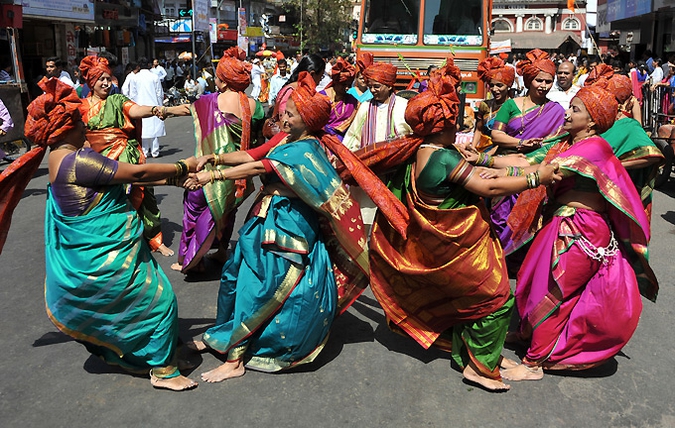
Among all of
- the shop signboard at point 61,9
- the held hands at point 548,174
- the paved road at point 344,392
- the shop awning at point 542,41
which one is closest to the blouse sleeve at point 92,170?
the paved road at point 344,392

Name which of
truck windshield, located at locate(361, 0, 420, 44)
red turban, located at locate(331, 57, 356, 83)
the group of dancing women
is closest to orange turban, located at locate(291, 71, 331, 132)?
the group of dancing women

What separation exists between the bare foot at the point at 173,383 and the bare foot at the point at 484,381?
148cm

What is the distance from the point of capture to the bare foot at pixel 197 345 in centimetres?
414

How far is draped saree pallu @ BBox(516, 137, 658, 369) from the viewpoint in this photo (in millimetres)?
3693

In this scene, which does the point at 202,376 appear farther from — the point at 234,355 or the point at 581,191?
the point at 581,191

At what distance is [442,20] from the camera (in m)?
11.4

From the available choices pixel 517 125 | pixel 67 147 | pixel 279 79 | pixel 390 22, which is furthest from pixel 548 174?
pixel 279 79

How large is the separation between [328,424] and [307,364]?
67 cm

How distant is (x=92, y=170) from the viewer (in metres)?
3.36

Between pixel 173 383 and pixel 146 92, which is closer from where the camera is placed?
pixel 173 383

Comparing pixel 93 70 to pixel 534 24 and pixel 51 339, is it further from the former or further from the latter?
pixel 534 24

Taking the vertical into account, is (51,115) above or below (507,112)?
above

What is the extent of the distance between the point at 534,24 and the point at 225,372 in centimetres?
6246

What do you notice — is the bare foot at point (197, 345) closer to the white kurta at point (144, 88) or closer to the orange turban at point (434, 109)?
the orange turban at point (434, 109)
